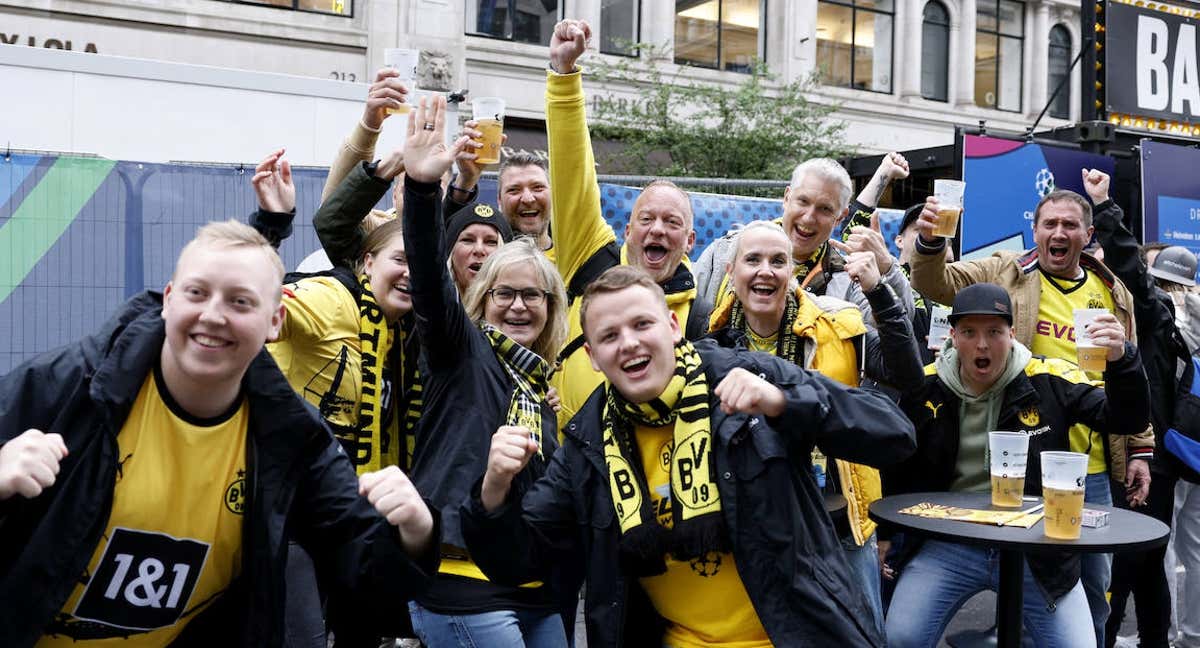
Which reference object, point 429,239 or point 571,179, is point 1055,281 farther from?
point 429,239

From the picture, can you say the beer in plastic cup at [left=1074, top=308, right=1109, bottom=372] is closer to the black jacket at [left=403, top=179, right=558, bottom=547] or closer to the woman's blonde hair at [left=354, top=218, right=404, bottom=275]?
the black jacket at [left=403, top=179, right=558, bottom=547]

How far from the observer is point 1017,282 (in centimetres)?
509

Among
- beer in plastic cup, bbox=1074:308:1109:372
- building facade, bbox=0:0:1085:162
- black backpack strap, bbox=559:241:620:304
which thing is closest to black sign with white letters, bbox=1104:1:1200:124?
beer in plastic cup, bbox=1074:308:1109:372

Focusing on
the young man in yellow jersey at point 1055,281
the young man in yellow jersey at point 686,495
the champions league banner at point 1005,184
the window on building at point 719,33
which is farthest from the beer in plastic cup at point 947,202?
the window on building at point 719,33

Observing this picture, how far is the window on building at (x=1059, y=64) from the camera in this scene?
2908 cm

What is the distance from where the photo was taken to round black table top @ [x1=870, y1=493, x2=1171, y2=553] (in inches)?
129

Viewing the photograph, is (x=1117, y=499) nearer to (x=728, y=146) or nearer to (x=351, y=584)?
(x=351, y=584)

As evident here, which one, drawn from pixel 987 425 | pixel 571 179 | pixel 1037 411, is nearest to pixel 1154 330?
pixel 1037 411

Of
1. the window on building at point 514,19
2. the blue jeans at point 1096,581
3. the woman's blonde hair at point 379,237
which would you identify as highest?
the window on building at point 514,19

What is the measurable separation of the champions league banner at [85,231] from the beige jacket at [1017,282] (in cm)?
428

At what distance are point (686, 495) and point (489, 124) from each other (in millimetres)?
2108

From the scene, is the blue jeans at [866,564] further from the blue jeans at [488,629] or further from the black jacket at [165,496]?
the black jacket at [165,496]

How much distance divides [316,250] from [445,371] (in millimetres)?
4234

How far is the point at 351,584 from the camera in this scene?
8.51ft
